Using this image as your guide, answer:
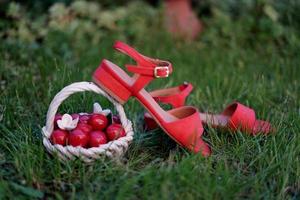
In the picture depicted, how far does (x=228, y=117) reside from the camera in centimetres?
260

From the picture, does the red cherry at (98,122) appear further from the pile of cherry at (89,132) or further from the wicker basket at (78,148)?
the wicker basket at (78,148)

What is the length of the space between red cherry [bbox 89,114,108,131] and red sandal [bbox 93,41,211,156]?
107 mm

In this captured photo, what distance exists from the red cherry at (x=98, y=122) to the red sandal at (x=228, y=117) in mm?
353

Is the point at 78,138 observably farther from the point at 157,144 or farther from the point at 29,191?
the point at 157,144

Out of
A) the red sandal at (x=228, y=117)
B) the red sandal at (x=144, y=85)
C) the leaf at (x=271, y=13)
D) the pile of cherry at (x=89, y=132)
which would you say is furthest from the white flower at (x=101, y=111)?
the leaf at (x=271, y=13)

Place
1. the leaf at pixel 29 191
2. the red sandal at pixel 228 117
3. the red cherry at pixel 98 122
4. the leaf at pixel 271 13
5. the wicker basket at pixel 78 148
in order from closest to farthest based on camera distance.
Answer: the leaf at pixel 29 191 < the wicker basket at pixel 78 148 < the red cherry at pixel 98 122 < the red sandal at pixel 228 117 < the leaf at pixel 271 13

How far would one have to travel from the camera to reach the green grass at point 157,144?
77.5 inches

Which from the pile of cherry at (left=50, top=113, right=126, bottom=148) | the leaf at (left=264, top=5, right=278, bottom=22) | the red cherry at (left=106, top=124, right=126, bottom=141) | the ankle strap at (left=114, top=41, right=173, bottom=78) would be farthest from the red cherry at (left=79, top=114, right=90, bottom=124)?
the leaf at (left=264, top=5, right=278, bottom=22)

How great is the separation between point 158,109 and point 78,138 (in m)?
0.41

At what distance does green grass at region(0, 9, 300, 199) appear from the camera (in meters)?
1.97

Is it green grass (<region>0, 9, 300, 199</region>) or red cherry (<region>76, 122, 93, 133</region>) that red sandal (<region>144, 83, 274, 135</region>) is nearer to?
green grass (<region>0, 9, 300, 199</region>)

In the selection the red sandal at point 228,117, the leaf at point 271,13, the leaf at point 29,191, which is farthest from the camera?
the leaf at point 271,13

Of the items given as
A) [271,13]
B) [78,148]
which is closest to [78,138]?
[78,148]

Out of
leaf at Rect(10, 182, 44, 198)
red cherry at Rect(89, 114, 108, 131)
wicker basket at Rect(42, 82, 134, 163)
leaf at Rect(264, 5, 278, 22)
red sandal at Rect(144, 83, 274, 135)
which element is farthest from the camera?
leaf at Rect(264, 5, 278, 22)
